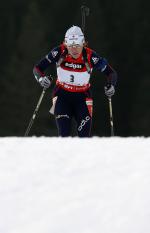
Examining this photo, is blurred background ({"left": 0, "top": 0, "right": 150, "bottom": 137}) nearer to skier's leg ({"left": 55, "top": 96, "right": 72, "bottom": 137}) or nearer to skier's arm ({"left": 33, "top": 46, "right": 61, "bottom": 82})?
skier's arm ({"left": 33, "top": 46, "right": 61, "bottom": 82})

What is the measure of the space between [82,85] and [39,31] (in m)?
37.0

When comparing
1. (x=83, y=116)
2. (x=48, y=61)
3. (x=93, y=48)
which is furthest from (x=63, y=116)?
(x=93, y=48)

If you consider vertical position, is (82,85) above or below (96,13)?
above
